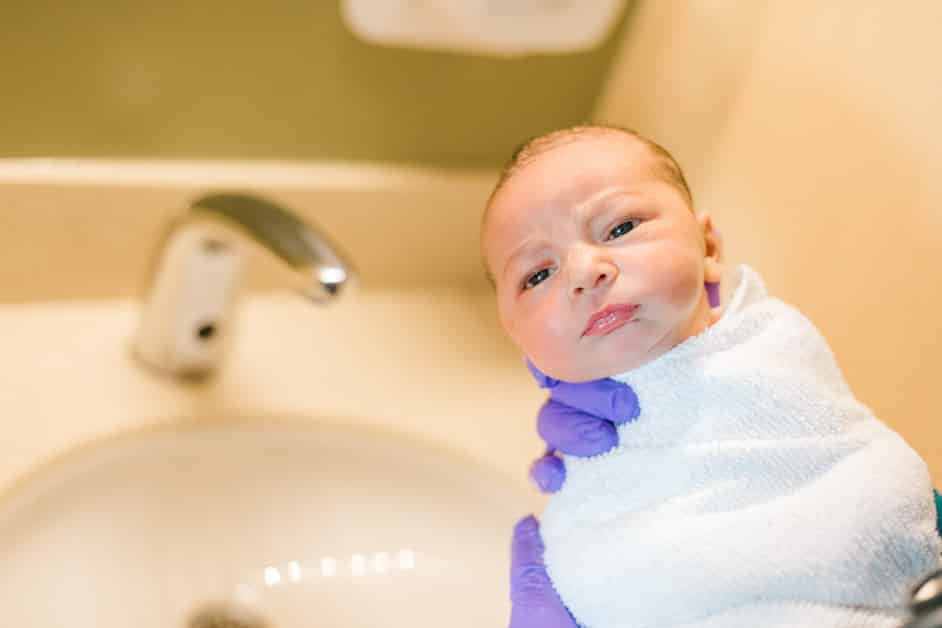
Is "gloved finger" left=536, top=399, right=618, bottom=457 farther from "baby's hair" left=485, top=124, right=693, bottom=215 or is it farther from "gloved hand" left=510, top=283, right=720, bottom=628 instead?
"baby's hair" left=485, top=124, right=693, bottom=215

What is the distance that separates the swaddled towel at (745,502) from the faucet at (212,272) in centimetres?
23

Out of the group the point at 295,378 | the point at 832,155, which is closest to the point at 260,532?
the point at 295,378

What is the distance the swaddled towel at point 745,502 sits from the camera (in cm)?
47

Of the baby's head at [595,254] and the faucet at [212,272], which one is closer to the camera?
the baby's head at [595,254]

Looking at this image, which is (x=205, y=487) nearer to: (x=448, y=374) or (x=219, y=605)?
(x=219, y=605)

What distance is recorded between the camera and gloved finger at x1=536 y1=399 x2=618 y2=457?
535mm

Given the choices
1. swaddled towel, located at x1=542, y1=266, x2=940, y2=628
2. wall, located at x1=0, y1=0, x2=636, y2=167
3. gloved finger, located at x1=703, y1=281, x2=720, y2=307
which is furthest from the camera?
wall, located at x1=0, y1=0, x2=636, y2=167

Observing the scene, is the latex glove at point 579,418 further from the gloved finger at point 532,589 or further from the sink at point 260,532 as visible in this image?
the sink at point 260,532

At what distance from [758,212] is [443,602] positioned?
41 cm

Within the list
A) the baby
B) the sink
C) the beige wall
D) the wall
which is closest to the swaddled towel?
the baby

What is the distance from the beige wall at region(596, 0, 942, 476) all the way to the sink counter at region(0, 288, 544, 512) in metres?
0.26

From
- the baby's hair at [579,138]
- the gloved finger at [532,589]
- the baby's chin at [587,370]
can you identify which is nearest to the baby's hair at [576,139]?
the baby's hair at [579,138]

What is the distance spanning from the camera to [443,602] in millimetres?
748

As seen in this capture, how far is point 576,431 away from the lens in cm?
54
